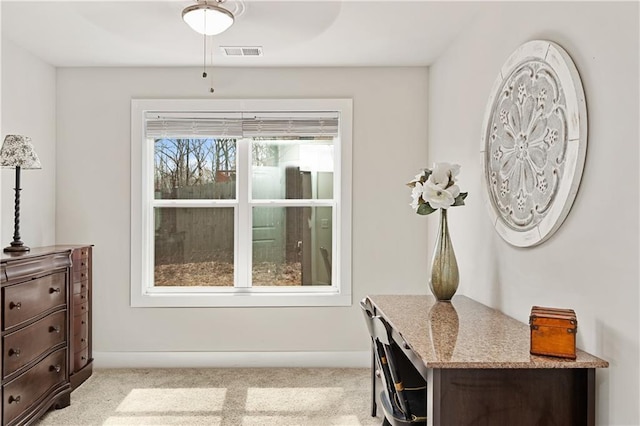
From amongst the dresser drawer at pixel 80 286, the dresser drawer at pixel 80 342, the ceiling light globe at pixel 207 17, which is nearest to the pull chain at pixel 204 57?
the ceiling light globe at pixel 207 17

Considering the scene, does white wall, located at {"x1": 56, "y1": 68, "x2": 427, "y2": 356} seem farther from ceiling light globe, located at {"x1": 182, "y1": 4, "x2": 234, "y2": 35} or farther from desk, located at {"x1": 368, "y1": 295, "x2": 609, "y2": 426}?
desk, located at {"x1": 368, "y1": 295, "x2": 609, "y2": 426}

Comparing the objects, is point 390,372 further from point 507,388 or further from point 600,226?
point 600,226

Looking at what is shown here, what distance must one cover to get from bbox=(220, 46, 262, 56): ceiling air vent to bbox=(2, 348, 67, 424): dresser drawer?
2378 mm

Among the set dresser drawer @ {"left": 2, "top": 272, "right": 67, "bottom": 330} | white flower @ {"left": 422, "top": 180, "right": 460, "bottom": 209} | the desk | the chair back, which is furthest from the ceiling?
the desk

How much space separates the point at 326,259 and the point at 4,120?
2.63m

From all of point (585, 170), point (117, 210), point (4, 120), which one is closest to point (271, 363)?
point (117, 210)

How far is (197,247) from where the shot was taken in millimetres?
4402

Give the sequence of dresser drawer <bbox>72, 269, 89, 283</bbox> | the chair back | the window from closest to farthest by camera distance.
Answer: the chair back → dresser drawer <bbox>72, 269, 89, 283</bbox> → the window

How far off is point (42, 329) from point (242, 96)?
2.29 metres

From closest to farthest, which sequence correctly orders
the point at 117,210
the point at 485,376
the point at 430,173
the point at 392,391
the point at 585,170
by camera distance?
the point at 485,376, the point at 585,170, the point at 392,391, the point at 430,173, the point at 117,210

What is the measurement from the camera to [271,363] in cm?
425

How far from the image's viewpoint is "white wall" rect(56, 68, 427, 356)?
4.22 meters

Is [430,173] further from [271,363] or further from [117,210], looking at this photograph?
[117,210]

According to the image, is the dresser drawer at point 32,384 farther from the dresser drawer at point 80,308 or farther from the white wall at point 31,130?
the white wall at point 31,130
